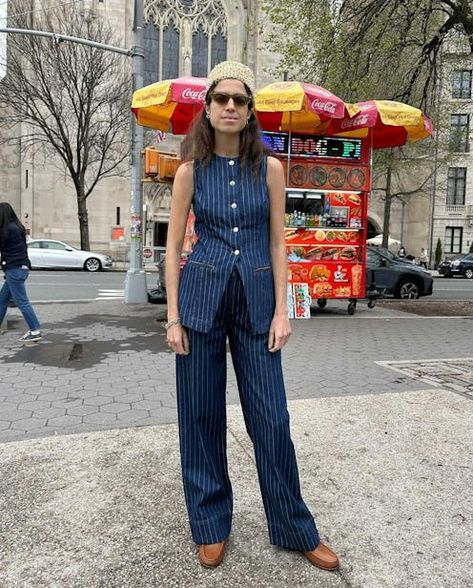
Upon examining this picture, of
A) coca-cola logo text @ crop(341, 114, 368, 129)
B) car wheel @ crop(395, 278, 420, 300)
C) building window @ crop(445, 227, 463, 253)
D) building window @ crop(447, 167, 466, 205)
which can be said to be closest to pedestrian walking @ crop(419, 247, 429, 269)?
building window @ crop(445, 227, 463, 253)

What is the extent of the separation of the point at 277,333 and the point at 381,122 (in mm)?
7852

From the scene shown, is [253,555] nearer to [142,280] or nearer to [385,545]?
[385,545]

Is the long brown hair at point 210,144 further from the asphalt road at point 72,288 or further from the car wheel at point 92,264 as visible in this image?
the car wheel at point 92,264

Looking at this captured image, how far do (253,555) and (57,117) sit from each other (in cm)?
2604

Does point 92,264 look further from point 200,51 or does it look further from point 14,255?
point 200,51

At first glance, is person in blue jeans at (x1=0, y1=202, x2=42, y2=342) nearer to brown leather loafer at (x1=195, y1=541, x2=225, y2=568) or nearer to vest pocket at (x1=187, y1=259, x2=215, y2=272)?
vest pocket at (x1=187, y1=259, x2=215, y2=272)

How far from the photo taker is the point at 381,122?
9.20m

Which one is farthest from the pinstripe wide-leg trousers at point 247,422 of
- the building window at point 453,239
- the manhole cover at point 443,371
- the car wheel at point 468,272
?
the building window at point 453,239

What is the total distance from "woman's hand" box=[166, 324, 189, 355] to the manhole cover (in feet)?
11.5

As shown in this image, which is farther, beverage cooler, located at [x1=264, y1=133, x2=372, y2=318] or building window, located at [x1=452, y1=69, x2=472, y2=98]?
building window, located at [x1=452, y1=69, x2=472, y2=98]

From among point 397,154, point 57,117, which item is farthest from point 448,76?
point 57,117

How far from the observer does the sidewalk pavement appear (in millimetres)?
2301

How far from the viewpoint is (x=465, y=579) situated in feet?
7.46

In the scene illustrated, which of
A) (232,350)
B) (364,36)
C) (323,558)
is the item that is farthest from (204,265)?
(364,36)
